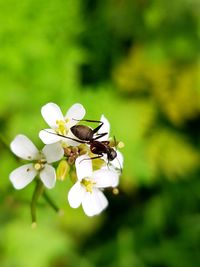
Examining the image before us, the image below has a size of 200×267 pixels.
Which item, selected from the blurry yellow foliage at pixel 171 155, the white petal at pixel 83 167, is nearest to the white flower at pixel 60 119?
the white petal at pixel 83 167

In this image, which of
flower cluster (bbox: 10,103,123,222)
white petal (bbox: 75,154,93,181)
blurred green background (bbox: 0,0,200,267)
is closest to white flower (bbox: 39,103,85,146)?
flower cluster (bbox: 10,103,123,222)

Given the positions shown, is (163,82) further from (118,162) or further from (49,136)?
(49,136)

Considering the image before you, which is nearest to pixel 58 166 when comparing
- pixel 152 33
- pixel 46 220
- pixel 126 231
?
pixel 46 220

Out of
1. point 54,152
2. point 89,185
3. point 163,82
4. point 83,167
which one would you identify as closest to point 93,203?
point 89,185

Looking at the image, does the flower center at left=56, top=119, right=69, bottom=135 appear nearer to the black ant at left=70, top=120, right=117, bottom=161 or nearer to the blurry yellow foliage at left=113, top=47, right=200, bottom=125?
the black ant at left=70, top=120, right=117, bottom=161

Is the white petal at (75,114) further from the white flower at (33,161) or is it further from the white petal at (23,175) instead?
the white petal at (23,175)

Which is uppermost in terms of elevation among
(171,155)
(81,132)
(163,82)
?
(81,132)

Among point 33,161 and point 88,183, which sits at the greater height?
point 33,161
